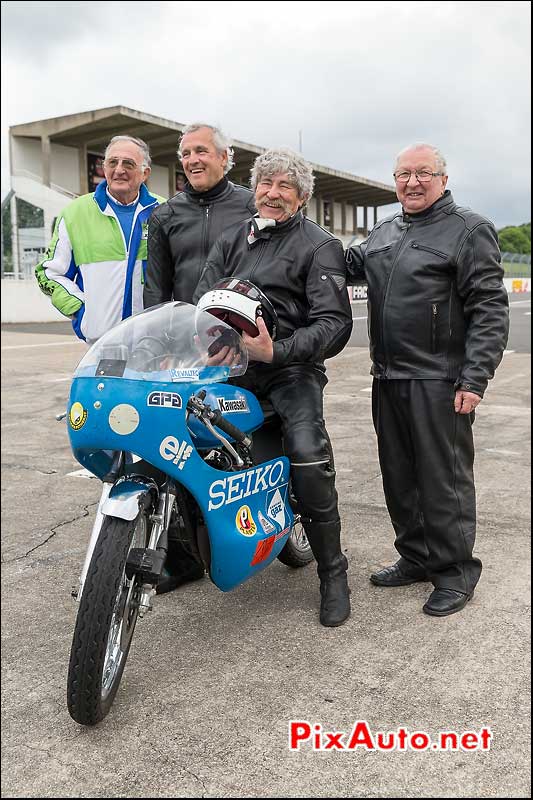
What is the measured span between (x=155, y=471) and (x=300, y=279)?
106cm

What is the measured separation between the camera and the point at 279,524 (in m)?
3.10

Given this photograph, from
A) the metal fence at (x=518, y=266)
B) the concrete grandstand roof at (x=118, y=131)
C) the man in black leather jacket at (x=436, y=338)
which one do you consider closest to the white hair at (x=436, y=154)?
the man in black leather jacket at (x=436, y=338)

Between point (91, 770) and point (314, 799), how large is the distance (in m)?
0.69

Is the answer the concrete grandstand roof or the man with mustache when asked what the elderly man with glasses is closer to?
the man with mustache

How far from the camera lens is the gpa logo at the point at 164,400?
97.1 inches

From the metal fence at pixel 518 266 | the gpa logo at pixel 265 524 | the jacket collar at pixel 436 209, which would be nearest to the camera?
the gpa logo at pixel 265 524

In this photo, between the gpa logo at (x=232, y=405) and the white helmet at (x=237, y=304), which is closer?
the white helmet at (x=237, y=304)

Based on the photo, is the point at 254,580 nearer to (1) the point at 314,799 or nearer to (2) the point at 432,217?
(1) the point at 314,799

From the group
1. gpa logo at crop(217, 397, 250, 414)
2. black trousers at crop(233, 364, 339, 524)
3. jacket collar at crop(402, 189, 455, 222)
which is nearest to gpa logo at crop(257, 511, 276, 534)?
black trousers at crop(233, 364, 339, 524)

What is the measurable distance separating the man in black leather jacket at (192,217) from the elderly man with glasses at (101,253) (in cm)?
20

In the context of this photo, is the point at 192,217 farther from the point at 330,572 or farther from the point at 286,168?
the point at 330,572

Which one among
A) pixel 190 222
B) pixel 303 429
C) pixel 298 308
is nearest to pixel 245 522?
pixel 303 429

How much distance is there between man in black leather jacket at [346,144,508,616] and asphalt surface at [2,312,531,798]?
14.1 inches

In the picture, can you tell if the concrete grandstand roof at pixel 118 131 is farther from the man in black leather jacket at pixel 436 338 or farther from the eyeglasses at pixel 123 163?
the man in black leather jacket at pixel 436 338
